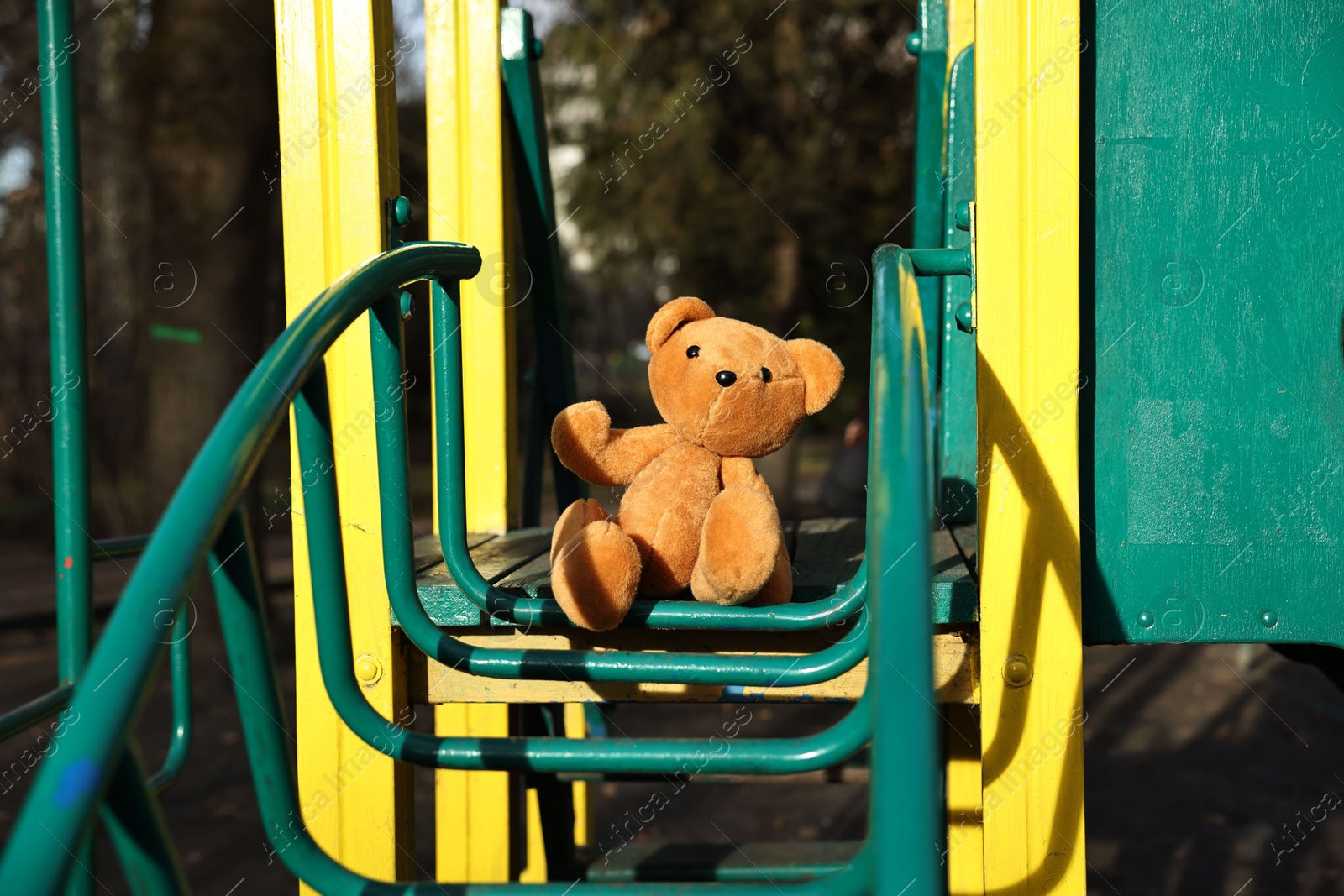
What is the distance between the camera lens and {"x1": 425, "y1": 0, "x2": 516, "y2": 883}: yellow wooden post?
7.92ft

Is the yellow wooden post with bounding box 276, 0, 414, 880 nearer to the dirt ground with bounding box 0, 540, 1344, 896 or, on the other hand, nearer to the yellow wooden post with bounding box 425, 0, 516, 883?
the yellow wooden post with bounding box 425, 0, 516, 883

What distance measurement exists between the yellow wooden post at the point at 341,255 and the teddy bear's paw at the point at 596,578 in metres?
0.35

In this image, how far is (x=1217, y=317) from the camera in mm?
1634

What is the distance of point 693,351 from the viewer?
1771mm

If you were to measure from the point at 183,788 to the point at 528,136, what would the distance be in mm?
3578

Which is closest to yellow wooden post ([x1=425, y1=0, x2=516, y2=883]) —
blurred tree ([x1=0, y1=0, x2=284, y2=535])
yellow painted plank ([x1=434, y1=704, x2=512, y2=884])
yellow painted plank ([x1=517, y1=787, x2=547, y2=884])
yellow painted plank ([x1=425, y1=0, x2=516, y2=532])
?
yellow painted plank ([x1=425, y1=0, x2=516, y2=532])

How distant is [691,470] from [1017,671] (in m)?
0.57

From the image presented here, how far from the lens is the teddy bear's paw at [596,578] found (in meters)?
1.54

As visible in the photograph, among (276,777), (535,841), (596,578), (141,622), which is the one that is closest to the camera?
(141,622)

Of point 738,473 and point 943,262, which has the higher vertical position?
point 943,262

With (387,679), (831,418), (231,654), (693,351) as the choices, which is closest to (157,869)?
(231,654)

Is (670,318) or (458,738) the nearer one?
(458,738)

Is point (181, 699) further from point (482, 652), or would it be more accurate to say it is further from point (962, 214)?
point (962, 214)

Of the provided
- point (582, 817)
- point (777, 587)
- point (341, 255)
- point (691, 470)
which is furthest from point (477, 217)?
point (582, 817)
